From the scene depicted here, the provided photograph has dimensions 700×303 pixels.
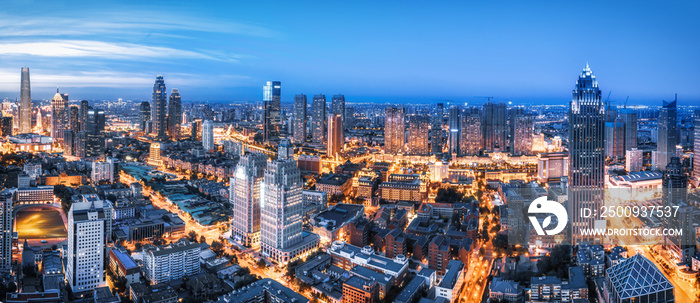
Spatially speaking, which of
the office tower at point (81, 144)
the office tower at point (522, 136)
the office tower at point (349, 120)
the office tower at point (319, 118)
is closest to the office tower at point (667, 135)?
the office tower at point (522, 136)

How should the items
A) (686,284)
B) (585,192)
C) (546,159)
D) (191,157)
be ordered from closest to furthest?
1. (686,284)
2. (585,192)
3. (546,159)
4. (191,157)

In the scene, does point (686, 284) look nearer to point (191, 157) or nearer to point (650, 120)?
point (191, 157)

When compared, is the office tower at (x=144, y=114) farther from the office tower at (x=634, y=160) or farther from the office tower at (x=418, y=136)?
the office tower at (x=634, y=160)

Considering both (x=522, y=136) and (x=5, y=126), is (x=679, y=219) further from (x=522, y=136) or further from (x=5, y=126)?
(x=5, y=126)

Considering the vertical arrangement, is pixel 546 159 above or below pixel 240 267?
above

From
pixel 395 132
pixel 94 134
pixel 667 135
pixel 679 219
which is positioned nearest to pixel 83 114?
pixel 94 134

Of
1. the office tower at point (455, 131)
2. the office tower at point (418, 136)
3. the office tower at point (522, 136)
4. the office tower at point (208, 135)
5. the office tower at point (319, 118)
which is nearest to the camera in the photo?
the office tower at point (522, 136)

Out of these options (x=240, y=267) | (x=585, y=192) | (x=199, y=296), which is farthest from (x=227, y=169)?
(x=585, y=192)

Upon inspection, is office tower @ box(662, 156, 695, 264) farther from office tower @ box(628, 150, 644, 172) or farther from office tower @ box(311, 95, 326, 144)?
office tower @ box(311, 95, 326, 144)
